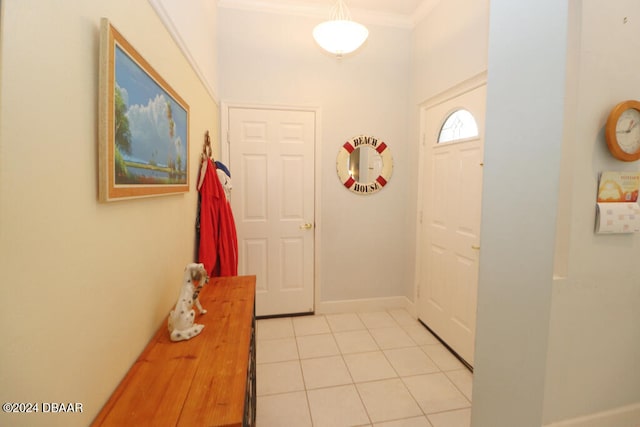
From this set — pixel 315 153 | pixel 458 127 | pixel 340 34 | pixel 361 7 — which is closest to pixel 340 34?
pixel 340 34

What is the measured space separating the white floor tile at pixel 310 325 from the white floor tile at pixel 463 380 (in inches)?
43.0

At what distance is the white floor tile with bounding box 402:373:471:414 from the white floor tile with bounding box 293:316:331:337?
93 cm

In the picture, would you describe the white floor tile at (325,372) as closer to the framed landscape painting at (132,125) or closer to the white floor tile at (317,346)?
the white floor tile at (317,346)

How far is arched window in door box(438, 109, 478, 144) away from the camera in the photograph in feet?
7.34

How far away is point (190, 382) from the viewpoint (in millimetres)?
889

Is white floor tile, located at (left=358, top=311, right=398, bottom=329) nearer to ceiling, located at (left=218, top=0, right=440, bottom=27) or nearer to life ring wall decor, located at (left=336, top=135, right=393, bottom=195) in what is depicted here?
life ring wall decor, located at (left=336, top=135, right=393, bottom=195)

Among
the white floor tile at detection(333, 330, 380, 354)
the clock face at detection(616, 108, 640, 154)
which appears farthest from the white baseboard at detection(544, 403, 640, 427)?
the white floor tile at detection(333, 330, 380, 354)

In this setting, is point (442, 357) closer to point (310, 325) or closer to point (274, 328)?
point (310, 325)

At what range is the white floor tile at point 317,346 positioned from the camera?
236 cm

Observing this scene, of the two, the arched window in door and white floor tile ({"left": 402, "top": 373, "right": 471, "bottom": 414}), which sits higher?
the arched window in door

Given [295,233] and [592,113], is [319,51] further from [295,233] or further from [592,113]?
[592,113]

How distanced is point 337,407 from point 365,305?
56.0 inches

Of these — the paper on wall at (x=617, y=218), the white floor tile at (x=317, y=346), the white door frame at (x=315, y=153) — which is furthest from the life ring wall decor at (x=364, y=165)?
the paper on wall at (x=617, y=218)

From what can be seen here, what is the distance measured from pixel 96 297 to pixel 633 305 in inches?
82.1
